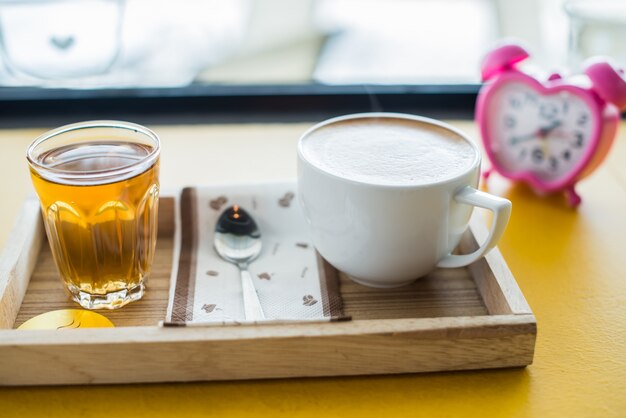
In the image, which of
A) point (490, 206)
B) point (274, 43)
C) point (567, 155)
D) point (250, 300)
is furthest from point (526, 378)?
point (274, 43)

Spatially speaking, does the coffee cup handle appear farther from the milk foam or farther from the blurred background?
the blurred background

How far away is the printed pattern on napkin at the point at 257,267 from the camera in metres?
0.67

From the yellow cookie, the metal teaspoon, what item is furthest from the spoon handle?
the yellow cookie

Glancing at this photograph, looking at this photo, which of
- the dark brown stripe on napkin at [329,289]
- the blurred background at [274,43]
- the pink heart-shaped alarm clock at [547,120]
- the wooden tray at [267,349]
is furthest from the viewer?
the blurred background at [274,43]

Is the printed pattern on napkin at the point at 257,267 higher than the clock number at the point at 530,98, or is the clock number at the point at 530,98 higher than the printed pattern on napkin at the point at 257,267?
the clock number at the point at 530,98

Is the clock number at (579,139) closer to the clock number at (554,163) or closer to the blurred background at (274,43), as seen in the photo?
the clock number at (554,163)

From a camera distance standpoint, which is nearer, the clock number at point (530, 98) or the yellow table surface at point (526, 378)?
the yellow table surface at point (526, 378)

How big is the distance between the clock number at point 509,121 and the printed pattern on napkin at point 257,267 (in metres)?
0.30

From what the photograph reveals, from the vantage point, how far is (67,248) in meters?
0.67

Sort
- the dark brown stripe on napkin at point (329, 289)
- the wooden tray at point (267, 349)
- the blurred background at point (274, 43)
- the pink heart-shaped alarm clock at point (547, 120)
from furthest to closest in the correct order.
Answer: the blurred background at point (274, 43) < the pink heart-shaped alarm clock at point (547, 120) < the dark brown stripe on napkin at point (329, 289) < the wooden tray at point (267, 349)

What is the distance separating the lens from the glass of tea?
64cm

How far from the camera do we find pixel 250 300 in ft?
2.20

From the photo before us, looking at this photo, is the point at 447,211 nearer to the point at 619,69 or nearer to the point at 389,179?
the point at 389,179

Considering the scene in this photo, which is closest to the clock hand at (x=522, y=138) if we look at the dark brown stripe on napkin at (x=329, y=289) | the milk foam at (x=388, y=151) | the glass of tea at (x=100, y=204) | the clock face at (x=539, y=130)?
the clock face at (x=539, y=130)
